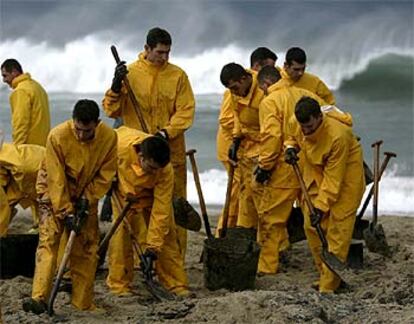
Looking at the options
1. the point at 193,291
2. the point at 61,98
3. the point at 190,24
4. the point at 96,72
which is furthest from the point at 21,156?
the point at 190,24

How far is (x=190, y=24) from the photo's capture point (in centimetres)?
3050

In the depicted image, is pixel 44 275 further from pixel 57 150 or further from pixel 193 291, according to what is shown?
pixel 193 291

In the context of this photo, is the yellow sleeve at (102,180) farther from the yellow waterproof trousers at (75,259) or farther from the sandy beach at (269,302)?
the sandy beach at (269,302)

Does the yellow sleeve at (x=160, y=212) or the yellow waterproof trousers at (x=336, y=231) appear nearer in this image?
the yellow sleeve at (x=160, y=212)

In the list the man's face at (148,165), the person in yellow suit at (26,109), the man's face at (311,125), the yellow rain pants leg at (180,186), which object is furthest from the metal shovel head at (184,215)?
the person in yellow suit at (26,109)

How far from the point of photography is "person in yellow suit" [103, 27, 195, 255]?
9.57 m

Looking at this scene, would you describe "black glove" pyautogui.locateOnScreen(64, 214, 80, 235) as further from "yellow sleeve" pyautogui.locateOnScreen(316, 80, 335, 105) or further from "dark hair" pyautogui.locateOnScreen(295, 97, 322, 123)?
"yellow sleeve" pyautogui.locateOnScreen(316, 80, 335, 105)

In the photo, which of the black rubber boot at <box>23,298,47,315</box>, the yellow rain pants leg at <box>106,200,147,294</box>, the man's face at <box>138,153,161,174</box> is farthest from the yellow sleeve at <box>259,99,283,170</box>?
the black rubber boot at <box>23,298,47,315</box>

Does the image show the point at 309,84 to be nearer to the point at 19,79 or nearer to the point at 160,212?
the point at 160,212

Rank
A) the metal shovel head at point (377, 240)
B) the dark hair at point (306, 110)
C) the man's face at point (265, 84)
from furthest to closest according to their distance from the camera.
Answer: the metal shovel head at point (377, 240) → the man's face at point (265, 84) → the dark hair at point (306, 110)

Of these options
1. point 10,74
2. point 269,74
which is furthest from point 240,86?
point 10,74

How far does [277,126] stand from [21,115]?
10.7ft

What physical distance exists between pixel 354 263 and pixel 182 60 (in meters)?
18.4

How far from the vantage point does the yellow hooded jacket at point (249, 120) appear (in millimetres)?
9906
